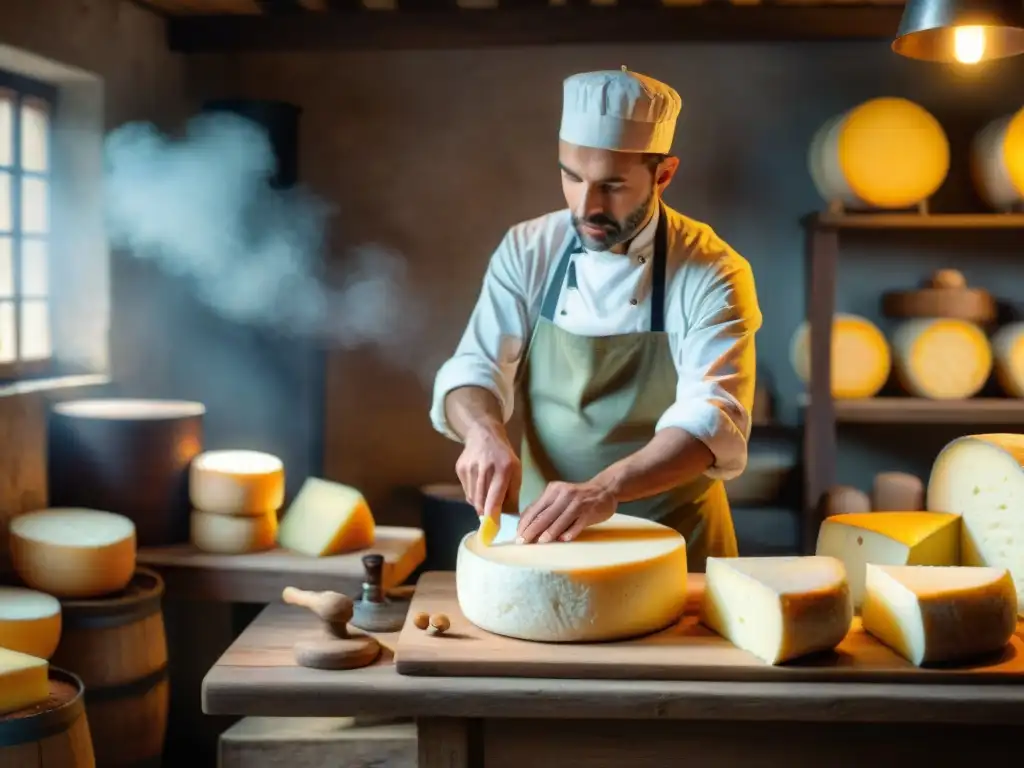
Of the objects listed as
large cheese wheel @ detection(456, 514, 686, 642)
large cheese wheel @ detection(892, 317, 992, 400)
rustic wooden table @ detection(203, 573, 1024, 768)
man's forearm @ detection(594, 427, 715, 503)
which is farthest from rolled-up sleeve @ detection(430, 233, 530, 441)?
large cheese wheel @ detection(892, 317, 992, 400)

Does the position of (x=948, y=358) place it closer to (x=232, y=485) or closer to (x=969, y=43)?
(x=969, y=43)

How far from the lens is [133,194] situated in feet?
12.6

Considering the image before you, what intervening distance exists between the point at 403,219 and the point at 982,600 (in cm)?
343

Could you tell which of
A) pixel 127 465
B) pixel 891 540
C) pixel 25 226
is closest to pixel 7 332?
pixel 25 226

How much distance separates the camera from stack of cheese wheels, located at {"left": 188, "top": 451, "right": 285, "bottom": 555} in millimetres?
3234

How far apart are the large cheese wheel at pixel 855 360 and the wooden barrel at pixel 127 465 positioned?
2.33 metres

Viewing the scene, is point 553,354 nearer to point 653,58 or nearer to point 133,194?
point 133,194

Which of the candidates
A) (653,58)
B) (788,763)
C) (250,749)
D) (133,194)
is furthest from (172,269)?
(788,763)

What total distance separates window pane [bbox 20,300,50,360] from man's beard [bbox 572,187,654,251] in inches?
80.4

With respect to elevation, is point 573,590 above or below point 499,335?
below

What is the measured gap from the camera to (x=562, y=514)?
1999 mm

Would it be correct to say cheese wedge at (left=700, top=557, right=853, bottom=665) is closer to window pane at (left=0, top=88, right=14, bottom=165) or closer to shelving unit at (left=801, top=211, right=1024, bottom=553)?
shelving unit at (left=801, top=211, right=1024, bottom=553)

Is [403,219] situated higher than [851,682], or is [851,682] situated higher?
[403,219]

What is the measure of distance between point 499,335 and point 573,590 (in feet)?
3.07
